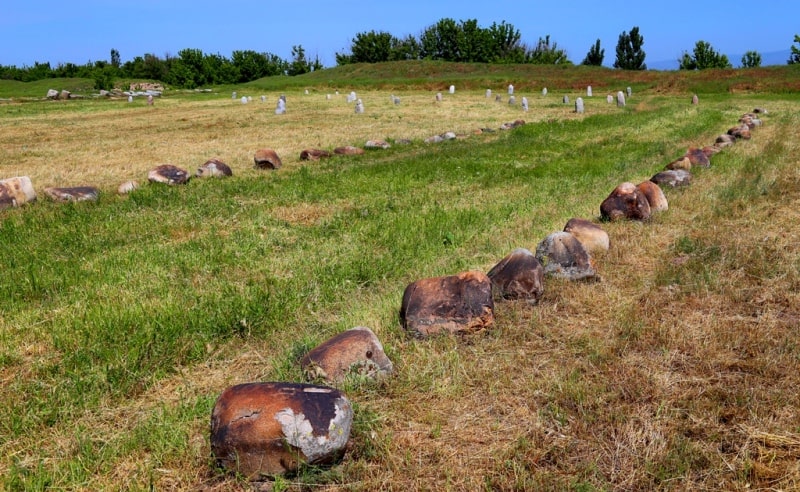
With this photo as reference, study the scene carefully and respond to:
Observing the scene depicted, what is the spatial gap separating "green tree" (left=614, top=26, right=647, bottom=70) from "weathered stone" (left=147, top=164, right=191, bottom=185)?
80.8 meters

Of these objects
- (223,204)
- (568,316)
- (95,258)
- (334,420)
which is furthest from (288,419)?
(223,204)

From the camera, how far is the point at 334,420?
2.75m

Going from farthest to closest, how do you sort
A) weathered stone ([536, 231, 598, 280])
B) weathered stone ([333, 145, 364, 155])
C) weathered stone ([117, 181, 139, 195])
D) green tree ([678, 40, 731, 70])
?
green tree ([678, 40, 731, 70]) → weathered stone ([333, 145, 364, 155]) → weathered stone ([117, 181, 139, 195]) → weathered stone ([536, 231, 598, 280])

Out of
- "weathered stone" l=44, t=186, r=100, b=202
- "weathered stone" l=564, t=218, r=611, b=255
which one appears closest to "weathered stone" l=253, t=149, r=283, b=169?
"weathered stone" l=44, t=186, r=100, b=202

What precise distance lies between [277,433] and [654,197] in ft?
19.7

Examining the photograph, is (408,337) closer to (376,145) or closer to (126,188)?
(126,188)

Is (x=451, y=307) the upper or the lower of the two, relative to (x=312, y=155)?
lower

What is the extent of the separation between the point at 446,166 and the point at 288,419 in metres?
8.92

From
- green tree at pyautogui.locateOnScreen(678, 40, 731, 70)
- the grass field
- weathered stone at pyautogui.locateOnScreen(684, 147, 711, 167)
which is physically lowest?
the grass field

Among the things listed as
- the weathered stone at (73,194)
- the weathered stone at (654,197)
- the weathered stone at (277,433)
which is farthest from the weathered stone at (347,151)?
the weathered stone at (277,433)

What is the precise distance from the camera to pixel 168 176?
9.49 metres

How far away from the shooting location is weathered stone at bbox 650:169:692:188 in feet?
28.0

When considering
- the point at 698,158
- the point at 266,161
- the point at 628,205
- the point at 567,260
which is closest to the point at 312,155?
the point at 266,161

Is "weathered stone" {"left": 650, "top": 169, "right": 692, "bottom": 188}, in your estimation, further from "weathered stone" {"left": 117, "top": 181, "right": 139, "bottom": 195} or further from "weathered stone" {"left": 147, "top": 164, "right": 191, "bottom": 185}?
"weathered stone" {"left": 117, "top": 181, "right": 139, "bottom": 195}
